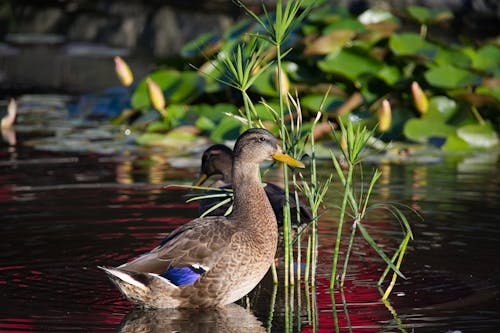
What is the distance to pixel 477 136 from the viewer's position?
39.8 ft

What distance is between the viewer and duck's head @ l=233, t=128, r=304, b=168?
22.3 ft

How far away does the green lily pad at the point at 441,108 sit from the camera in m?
12.4

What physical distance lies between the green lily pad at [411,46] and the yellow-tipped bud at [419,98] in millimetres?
746

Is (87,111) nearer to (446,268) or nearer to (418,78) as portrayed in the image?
(418,78)

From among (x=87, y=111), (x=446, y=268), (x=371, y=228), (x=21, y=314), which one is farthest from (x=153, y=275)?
(x=87, y=111)

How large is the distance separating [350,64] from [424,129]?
132cm

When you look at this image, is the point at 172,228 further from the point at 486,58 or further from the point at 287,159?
the point at 486,58

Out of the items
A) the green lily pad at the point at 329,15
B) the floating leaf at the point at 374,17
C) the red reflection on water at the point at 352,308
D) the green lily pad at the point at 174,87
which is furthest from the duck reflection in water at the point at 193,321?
the floating leaf at the point at 374,17

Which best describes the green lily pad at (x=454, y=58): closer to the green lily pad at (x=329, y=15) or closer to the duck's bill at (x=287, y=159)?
the green lily pad at (x=329, y=15)

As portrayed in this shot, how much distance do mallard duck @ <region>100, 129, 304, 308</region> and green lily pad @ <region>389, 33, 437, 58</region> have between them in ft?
20.9

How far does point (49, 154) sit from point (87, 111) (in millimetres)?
2515

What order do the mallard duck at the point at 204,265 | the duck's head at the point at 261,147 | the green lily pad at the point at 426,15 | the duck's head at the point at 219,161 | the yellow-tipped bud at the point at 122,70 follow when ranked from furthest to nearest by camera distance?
the green lily pad at the point at 426,15
the yellow-tipped bud at the point at 122,70
the duck's head at the point at 219,161
the duck's head at the point at 261,147
the mallard duck at the point at 204,265

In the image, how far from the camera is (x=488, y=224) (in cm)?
876

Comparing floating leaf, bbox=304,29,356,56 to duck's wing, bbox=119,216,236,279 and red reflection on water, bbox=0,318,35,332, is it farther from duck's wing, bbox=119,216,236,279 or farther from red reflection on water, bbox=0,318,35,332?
red reflection on water, bbox=0,318,35,332
